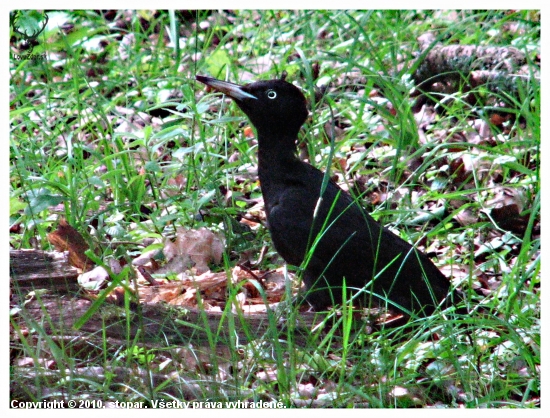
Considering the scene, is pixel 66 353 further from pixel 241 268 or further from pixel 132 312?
pixel 241 268

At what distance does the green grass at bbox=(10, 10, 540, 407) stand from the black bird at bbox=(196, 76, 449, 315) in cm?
26

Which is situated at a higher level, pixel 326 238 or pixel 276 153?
pixel 276 153

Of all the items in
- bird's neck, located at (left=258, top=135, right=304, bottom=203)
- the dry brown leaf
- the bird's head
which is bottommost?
the dry brown leaf

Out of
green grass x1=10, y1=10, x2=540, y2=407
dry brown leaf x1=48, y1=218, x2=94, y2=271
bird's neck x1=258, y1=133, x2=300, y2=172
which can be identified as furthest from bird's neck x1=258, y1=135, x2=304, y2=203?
dry brown leaf x1=48, y1=218, x2=94, y2=271

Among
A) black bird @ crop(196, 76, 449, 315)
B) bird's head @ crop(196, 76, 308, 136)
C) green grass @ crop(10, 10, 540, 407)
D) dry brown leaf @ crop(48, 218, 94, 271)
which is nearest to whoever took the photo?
green grass @ crop(10, 10, 540, 407)

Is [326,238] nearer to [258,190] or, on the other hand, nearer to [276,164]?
[276,164]

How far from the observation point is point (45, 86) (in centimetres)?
598

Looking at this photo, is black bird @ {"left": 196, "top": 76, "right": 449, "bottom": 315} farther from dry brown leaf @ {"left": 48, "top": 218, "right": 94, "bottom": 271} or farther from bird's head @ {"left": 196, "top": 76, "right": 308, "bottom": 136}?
dry brown leaf @ {"left": 48, "top": 218, "right": 94, "bottom": 271}

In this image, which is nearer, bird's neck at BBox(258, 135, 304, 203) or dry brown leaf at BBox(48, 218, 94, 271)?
bird's neck at BBox(258, 135, 304, 203)

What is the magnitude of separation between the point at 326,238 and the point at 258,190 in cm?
138

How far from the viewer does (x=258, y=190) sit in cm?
569

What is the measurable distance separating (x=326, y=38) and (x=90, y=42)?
2106 mm

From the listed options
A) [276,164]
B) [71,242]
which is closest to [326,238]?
[276,164]

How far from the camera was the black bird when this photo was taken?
4.30 meters
